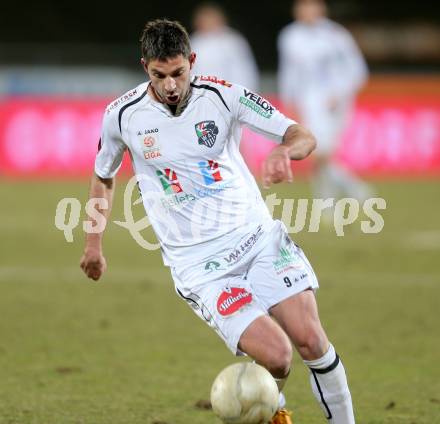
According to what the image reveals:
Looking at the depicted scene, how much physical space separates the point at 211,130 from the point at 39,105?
13.8m

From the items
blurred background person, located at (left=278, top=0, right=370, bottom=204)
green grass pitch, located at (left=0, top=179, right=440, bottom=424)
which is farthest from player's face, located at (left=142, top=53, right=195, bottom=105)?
blurred background person, located at (left=278, top=0, right=370, bottom=204)

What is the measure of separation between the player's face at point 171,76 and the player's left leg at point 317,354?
1.16m

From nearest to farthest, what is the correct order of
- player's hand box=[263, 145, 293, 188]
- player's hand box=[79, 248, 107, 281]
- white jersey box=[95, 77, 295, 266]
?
player's hand box=[263, 145, 293, 188] → white jersey box=[95, 77, 295, 266] → player's hand box=[79, 248, 107, 281]

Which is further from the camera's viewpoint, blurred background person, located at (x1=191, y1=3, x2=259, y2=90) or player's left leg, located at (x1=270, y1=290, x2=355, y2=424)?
blurred background person, located at (x1=191, y1=3, x2=259, y2=90)

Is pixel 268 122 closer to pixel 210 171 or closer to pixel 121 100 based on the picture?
pixel 210 171

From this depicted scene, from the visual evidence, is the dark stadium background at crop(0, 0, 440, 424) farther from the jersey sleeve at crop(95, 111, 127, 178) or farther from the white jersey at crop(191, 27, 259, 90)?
the white jersey at crop(191, 27, 259, 90)

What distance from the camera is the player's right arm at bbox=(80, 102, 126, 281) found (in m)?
5.69

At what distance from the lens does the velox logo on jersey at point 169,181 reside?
5.57 metres

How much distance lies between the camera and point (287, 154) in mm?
5172

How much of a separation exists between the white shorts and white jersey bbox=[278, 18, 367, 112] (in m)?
9.41

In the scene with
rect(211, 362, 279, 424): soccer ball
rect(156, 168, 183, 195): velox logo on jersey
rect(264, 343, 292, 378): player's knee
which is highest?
rect(156, 168, 183, 195): velox logo on jersey

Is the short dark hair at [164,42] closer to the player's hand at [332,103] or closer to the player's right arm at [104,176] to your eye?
the player's right arm at [104,176]

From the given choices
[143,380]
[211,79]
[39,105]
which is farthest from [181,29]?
[39,105]

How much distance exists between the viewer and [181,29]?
18.0ft
